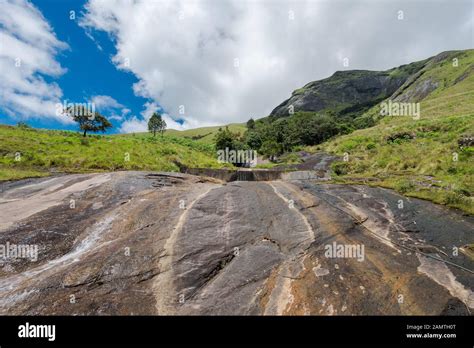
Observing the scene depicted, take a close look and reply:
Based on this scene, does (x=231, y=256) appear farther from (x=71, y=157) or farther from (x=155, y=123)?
(x=155, y=123)

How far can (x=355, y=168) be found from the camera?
2952 centimetres

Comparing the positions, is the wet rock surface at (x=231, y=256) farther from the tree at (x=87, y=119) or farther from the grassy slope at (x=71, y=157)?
the tree at (x=87, y=119)

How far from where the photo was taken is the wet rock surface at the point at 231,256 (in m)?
6.05

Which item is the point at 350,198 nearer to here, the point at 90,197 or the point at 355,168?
the point at 90,197

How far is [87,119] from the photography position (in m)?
42.6

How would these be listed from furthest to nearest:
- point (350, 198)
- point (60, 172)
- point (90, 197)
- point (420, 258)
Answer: point (60, 172) → point (350, 198) → point (90, 197) → point (420, 258)

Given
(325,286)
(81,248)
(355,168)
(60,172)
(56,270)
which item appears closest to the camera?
(325,286)

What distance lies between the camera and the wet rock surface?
6.05 metres

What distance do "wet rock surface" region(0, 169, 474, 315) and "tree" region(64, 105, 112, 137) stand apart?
113 feet

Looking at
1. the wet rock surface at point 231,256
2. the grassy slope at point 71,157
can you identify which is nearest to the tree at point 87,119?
the grassy slope at point 71,157

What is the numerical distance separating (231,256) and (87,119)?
4553 centimetres

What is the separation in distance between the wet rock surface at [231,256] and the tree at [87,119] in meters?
34.3
